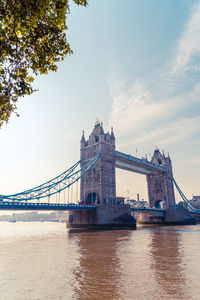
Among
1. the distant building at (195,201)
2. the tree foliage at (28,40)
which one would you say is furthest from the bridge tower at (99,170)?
the distant building at (195,201)

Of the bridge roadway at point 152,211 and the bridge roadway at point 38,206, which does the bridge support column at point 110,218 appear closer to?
the bridge roadway at point 38,206

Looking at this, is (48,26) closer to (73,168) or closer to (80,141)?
(73,168)

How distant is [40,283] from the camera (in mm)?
7203

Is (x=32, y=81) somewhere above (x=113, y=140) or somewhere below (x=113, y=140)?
below

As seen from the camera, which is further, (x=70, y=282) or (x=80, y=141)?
(x=80, y=141)

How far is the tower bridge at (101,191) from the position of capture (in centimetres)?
3547

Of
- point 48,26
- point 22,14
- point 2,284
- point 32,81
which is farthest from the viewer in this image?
point 2,284

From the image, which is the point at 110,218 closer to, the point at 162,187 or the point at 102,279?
the point at 102,279

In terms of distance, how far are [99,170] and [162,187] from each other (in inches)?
1154

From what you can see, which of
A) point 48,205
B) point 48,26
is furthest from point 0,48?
point 48,205

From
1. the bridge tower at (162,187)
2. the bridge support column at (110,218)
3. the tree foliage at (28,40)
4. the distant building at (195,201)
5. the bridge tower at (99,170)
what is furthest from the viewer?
the distant building at (195,201)

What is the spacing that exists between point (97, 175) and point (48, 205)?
1399cm

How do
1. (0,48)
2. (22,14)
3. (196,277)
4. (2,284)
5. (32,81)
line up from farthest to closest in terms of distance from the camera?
(196,277)
(2,284)
(32,81)
(0,48)
(22,14)

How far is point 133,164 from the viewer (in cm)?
5603
